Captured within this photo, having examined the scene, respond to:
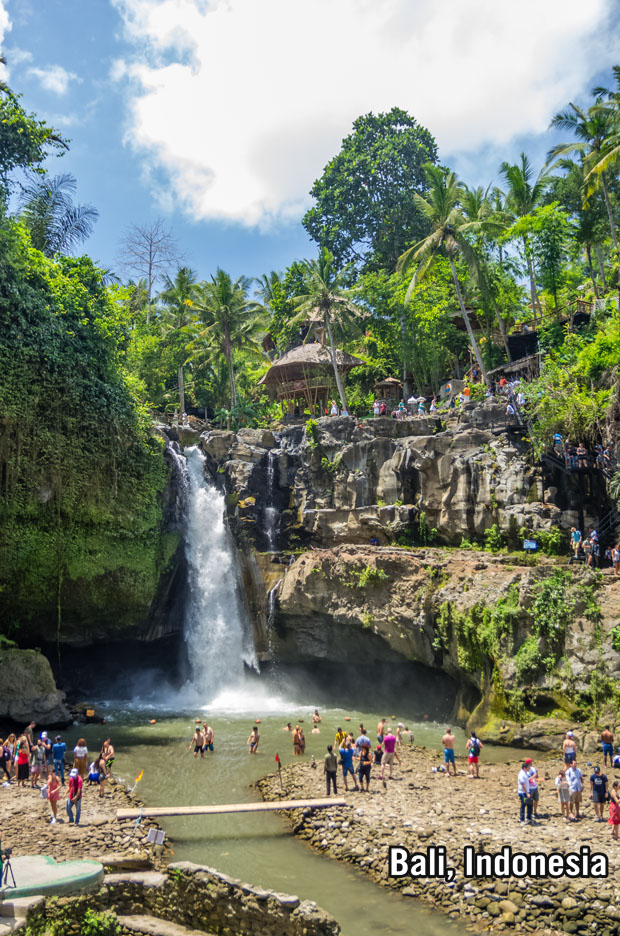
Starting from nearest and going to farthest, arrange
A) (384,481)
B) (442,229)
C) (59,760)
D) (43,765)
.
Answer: (59,760) → (43,765) → (384,481) → (442,229)

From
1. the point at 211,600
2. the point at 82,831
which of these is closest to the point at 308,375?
the point at 211,600

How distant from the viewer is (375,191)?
56.2m

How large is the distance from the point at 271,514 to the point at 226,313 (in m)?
18.5

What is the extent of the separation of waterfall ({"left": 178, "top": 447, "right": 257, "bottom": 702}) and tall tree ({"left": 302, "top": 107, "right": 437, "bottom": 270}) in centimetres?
3115

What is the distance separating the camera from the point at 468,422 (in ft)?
104

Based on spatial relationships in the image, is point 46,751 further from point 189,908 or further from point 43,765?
point 189,908

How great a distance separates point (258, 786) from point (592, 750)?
10.0 m

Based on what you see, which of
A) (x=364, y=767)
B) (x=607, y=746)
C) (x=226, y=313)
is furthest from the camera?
(x=226, y=313)

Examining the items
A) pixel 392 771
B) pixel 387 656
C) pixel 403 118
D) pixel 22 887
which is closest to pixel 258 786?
pixel 392 771

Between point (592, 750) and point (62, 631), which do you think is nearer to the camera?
point (592, 750)

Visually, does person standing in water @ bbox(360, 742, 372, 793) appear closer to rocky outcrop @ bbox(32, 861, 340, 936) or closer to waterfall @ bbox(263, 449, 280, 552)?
rocky outcrop @ bbox(32, 861, 340, 936)

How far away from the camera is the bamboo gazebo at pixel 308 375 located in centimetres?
4681

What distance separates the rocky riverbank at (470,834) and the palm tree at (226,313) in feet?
103

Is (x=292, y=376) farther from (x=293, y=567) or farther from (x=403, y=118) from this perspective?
(x=403, y=118)
